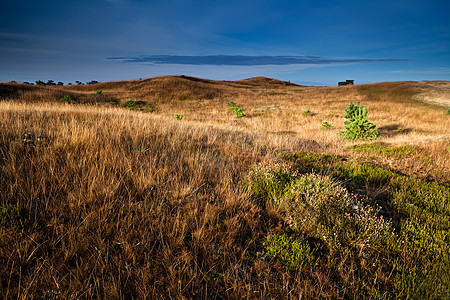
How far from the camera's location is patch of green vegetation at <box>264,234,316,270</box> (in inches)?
95.8

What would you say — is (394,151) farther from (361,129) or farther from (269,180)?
(269,180)

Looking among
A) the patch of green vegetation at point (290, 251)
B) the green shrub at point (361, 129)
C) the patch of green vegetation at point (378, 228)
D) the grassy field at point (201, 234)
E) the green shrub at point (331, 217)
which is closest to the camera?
the grassy field at point (201, 234)

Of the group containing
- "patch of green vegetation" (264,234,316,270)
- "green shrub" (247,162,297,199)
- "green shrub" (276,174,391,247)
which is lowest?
"patch of green vegetation" (264,234,316,270)

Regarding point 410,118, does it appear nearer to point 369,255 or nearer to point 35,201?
point 369,255

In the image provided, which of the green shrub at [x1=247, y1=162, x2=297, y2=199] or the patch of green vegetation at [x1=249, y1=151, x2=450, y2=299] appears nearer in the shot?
the patch of green vegetation at [x1=249, y1=151, x2=450, y2=299]

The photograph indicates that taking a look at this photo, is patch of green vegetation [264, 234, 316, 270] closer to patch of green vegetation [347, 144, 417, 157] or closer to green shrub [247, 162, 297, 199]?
green shrub [247, 162, 297, 199]

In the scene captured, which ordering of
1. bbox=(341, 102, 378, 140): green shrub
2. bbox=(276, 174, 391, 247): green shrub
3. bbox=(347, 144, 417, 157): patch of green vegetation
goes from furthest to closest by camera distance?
bbox=(341, 102, 378, 140): green shrub → bbox=(347, 144, 417, 157): patch of green vegetation → bbox=(276, 174, 391, 247): green shrub

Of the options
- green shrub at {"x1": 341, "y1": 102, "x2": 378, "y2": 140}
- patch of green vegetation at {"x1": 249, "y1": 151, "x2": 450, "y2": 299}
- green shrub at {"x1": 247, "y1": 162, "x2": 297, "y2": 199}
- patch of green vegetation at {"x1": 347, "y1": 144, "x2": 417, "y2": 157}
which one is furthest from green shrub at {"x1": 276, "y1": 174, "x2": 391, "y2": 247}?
green shrub at {"x1": 341, "y1": 102, "x2": 378, "y2": 140}

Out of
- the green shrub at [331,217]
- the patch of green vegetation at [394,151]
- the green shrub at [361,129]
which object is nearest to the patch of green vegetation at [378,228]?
the green shrub at [331,217]

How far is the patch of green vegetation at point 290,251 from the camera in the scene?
95.8 inches

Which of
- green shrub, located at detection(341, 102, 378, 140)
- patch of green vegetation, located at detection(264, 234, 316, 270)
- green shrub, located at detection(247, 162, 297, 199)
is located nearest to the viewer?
patch of green vegetation, located at detection(264, 234, 316, 270)

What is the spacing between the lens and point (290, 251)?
258 centimetres

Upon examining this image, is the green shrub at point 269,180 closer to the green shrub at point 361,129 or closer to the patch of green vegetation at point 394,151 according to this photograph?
the patch of green vegetation at point 394,151

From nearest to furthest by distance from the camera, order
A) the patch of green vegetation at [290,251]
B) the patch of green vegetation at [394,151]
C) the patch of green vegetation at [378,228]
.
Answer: the patch of green vegetation at [378,228] → the patch of green vegetation at [290,251] → the patch of green vegetation at [394,151]
